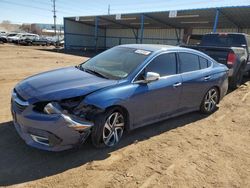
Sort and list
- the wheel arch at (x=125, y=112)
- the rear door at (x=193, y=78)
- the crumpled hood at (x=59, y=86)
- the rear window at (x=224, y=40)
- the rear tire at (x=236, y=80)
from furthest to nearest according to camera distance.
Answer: the rear window at (x=224, y=40) → the rear tire at (x=236, y=80) → the rear door at (x=193, y=78) → the wheel arch at (x=125, y=112) → the crumpled hood at (x=59, y=86)

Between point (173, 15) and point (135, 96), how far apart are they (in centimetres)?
2003

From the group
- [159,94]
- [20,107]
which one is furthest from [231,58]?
[20,107]

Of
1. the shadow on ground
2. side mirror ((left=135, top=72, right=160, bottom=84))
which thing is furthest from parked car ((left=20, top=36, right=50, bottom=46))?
side mirror ((left=135, top=72, right=160, bottom=84))

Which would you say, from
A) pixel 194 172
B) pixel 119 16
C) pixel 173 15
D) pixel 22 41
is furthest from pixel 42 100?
pixel 22 41

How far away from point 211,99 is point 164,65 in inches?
79.2

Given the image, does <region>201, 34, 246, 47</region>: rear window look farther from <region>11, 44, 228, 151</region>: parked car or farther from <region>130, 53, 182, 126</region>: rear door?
<region>130, 53, 182, 126</region>: rear door

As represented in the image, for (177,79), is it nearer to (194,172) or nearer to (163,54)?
(163,54)

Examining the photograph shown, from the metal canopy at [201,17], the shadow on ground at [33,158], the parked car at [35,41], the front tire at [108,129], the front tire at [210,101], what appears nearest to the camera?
the shadow on ground at [33,158]

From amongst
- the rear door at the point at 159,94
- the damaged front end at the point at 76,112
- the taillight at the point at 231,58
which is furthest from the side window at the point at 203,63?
the damaged front end at the point at 76,112

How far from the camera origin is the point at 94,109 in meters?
3.68

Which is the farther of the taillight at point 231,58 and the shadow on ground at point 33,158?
the taillight at point 231,58

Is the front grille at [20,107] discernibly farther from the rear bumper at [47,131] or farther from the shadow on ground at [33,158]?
the shadow on ground at [33,158]

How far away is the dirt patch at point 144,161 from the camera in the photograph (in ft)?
10.7

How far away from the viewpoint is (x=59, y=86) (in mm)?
3781
